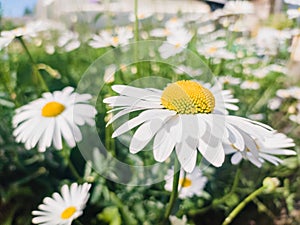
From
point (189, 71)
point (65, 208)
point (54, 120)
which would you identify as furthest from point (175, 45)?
point (65, 208)

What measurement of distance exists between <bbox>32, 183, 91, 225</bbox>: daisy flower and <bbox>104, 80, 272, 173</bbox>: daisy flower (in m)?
0.11

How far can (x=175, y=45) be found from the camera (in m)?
0.77

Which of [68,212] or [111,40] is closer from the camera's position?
[68,212]

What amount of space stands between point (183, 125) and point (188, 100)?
3 cm

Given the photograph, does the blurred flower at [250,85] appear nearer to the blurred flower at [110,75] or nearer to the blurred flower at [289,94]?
the blurred flower at [289,94]

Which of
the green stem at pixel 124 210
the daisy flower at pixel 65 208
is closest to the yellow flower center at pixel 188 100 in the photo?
the daisy flower at pixel 65 208

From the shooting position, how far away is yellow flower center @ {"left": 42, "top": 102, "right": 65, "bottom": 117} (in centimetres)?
57

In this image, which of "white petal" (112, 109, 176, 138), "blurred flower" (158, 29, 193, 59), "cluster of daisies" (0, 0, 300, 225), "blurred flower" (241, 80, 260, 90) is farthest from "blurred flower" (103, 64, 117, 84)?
"blurred flower" (241, 80, 260, 90)

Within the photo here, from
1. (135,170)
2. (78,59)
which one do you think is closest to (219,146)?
(135,170)

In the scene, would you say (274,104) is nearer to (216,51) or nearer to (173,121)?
(216,51)

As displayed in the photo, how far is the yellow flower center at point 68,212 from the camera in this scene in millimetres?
461

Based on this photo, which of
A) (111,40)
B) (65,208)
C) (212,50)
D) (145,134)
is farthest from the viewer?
(212,50)

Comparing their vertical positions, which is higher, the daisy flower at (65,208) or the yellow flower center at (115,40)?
the yellow flower center at (115,40)

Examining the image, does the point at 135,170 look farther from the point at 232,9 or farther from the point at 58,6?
the point at 58,6
